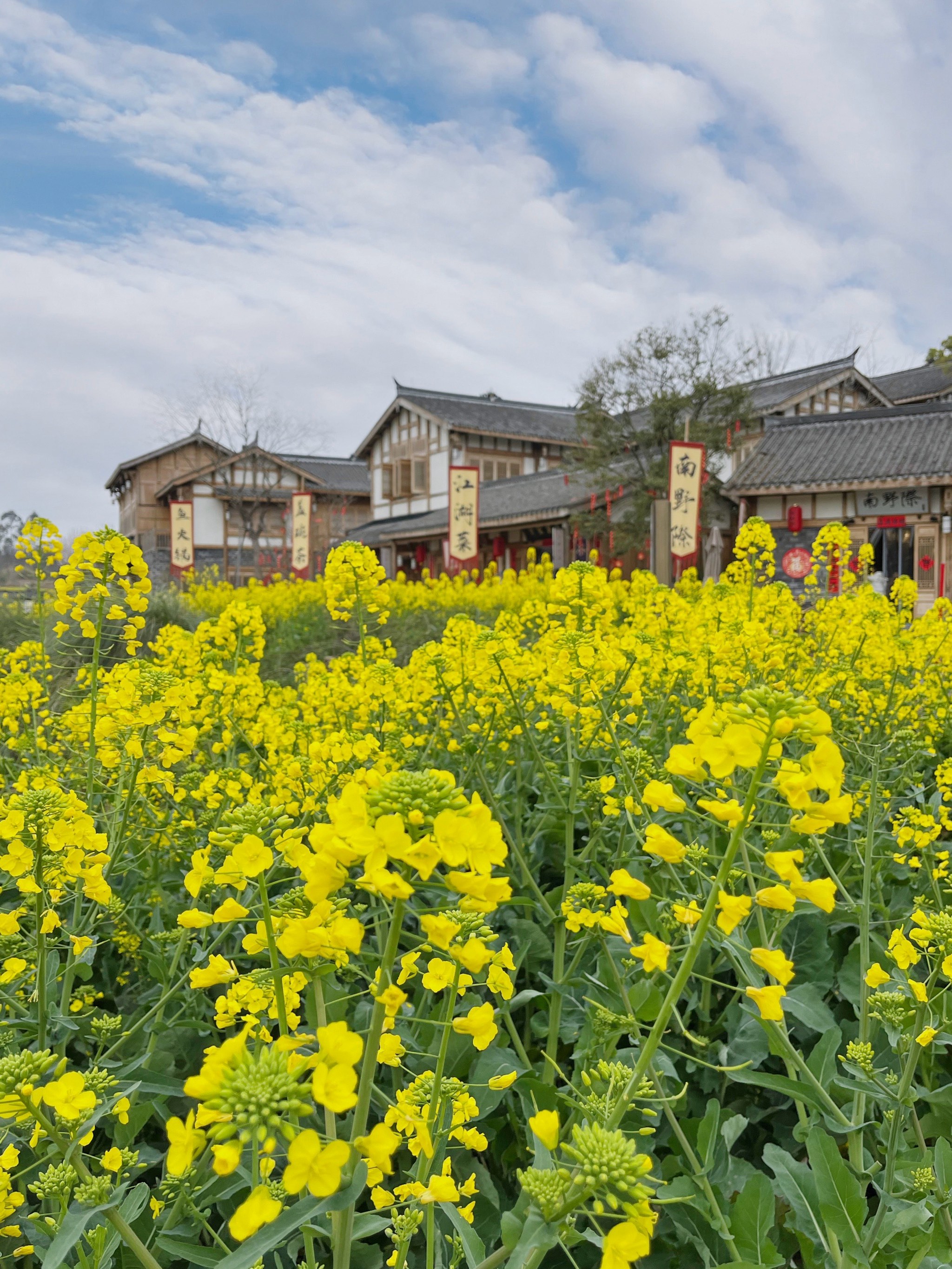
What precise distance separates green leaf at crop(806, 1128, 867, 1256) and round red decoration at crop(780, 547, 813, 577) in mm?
14613

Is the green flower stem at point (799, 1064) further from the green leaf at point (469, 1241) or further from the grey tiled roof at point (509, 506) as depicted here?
the grey tiled roof at point (509, 506)

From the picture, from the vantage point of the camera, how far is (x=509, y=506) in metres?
23.3

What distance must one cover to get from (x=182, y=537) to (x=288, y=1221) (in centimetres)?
2344

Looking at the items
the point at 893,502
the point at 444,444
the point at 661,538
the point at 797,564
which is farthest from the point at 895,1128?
the point at 444,444

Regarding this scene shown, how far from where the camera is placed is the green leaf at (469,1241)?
105cm

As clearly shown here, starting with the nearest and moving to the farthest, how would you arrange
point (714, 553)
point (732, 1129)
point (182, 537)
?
point (732, 1129) → point (714, 553) → point (182, 537)

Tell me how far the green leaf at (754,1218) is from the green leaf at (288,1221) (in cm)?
97

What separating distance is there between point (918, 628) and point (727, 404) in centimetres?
1532

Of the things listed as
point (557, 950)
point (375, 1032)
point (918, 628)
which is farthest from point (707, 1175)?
point (918, 628)

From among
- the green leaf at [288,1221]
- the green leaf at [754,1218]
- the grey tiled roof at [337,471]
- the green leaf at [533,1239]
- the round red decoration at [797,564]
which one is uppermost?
the grey tiled roof at [337,471]

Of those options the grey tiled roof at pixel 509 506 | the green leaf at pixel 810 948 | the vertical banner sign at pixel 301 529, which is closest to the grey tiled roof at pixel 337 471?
the grey tiled roof at pixel 509 506

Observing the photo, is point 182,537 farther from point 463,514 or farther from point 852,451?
point 852,451

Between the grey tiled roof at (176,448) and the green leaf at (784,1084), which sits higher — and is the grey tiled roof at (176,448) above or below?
above

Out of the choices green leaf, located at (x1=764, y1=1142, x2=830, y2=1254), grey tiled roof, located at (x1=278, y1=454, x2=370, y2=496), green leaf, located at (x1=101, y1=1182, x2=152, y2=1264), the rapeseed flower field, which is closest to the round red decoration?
the rapeseed flower field
